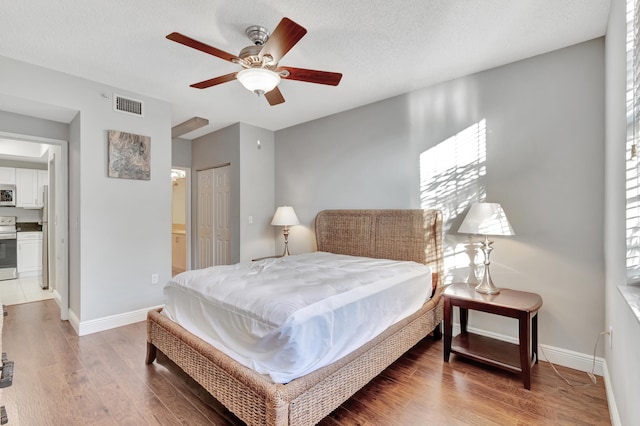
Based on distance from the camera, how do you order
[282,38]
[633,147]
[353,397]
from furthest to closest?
[353,397] < [282,38] < [633,147]

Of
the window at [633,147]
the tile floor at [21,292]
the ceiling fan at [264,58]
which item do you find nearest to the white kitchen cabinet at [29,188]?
the tile floor at [21,292]

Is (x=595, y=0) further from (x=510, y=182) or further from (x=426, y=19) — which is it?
(x=510, y=182)

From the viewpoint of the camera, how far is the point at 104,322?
3291 millimetres

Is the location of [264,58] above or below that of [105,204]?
above

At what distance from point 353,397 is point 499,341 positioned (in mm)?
1539

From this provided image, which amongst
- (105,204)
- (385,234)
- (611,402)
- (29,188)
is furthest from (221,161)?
(611,402)

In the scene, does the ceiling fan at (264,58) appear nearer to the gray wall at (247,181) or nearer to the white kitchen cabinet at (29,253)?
the gray wall at (247,181)

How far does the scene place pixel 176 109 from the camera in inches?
160

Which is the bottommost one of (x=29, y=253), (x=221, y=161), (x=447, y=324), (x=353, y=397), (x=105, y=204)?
(x=353, y=397)

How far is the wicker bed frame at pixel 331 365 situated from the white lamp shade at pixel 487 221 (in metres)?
0.56

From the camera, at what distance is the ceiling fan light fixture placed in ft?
6.93

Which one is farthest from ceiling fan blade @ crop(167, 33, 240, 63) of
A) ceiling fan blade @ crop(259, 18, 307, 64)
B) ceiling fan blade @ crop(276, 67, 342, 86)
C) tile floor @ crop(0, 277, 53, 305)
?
tile floor @ crop(0, 277, 53, 305)

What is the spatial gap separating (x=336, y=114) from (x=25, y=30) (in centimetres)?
314

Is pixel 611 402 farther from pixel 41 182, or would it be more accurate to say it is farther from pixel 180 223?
pixel 41 182
